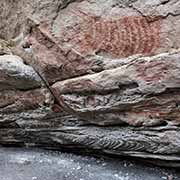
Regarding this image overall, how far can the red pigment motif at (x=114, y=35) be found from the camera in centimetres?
216

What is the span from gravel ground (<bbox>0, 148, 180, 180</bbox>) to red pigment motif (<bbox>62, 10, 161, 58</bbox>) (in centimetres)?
74

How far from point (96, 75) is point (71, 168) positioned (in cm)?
65

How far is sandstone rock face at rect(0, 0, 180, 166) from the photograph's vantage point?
7.00 feet

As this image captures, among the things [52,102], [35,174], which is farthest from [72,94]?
[35,174]

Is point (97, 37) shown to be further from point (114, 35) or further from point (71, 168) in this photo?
point (71, 168)

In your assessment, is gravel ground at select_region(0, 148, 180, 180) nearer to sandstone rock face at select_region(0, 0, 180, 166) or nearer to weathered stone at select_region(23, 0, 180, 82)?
sandstone rock face at select_region(0, 0, 180, 166)

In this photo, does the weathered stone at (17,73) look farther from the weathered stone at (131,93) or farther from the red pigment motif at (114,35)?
the red pigment motif at (114,35)

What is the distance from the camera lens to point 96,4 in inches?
90.0

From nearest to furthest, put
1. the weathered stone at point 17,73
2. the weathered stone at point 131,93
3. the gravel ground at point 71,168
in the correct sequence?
the weathered stone at point 131,93 → the gravel ground at point 71,168 → the weathered stone at point 17,73

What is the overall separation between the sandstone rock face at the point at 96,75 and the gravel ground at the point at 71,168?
0.10 metres

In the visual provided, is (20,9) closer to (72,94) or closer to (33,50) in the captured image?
(33,50)

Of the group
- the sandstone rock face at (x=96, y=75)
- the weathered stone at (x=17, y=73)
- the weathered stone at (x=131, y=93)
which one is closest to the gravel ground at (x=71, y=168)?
the sandstone rock face at (x=96, y=75)

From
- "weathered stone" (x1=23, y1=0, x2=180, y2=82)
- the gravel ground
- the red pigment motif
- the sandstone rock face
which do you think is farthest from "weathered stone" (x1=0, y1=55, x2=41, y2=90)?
the gravel ground

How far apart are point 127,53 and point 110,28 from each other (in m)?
0.19
